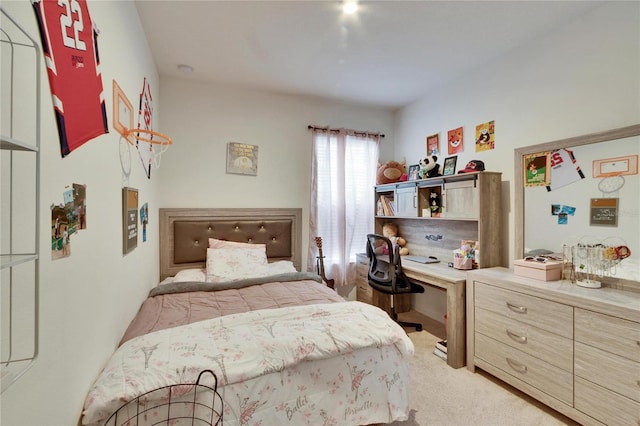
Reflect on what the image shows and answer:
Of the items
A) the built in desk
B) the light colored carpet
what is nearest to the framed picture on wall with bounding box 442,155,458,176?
the built in desk

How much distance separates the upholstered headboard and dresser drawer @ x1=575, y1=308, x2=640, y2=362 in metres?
2.47

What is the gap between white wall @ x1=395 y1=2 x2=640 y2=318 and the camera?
6.10ft

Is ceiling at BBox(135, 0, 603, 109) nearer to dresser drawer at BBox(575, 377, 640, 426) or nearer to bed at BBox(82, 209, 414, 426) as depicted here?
bed at BBox(82, 209, 414, 426)

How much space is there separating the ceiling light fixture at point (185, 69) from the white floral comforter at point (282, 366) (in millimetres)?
2344

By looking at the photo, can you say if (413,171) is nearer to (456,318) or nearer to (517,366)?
(456,318)

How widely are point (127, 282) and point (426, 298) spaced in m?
2.98

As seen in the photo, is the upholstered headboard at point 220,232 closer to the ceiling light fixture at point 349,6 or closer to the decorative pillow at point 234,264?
the decorative pillow at point 234,264

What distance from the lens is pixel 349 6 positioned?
192 cm

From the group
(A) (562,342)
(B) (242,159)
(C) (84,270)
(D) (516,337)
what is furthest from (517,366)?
(B) (242,159)

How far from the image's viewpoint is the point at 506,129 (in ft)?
8.39

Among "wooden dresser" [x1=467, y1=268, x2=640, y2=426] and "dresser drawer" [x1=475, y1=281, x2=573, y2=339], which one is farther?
"dresser drawer" [x1=475, y1=281, x2=573, y2=339]

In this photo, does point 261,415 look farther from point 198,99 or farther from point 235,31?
point 198,99

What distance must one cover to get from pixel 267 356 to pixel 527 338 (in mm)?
1697

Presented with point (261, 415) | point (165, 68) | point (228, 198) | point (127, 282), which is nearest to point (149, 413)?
point (261, 415)
